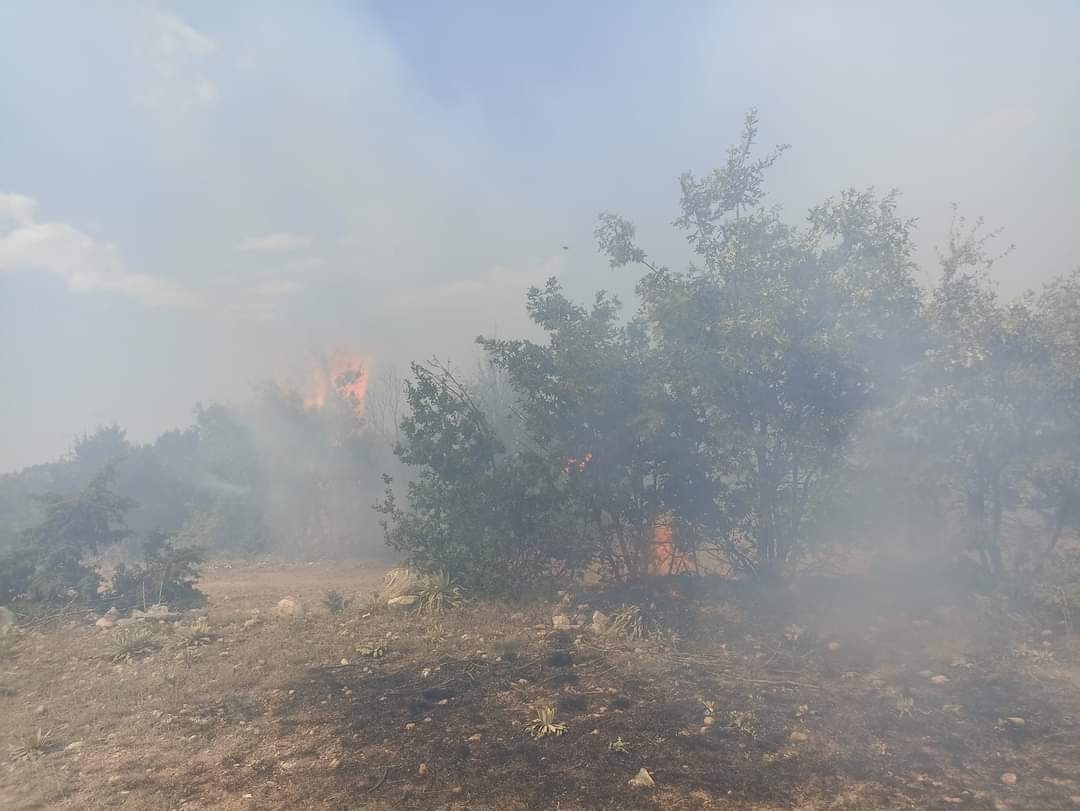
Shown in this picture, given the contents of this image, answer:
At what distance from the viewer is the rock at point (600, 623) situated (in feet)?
27.1

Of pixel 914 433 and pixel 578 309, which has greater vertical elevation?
pixel 578 309

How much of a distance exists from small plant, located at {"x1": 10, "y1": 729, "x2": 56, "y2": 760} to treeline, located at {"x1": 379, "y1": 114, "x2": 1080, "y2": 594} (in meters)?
4.82

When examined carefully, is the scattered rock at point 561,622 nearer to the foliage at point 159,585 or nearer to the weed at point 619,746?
the weed at point 619,746

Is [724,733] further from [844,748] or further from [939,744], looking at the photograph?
[939,744]

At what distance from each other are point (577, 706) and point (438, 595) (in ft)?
12.5

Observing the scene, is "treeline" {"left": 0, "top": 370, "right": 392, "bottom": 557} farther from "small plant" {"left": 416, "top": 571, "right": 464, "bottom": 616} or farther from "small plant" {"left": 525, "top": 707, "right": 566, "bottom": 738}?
"small plant" {"left": 525, "top": 707, "right": 566, "bottom": 738}

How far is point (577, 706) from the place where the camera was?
6.08 m

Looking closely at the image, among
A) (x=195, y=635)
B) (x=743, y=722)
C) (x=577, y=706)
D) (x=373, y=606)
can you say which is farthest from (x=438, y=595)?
(x=743, y=722)

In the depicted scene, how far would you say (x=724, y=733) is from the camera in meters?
5.48

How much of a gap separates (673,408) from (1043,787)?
220 inches

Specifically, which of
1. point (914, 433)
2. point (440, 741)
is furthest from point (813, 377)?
point (440, 741)

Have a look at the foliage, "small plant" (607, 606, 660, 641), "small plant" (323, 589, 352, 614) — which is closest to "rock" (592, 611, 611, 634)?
"small plant" (607, 606, 660, 641)

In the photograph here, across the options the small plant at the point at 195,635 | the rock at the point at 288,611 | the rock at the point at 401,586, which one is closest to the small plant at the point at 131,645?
the small plant at the point at 195,635

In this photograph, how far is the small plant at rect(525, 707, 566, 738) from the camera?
18.0ft
